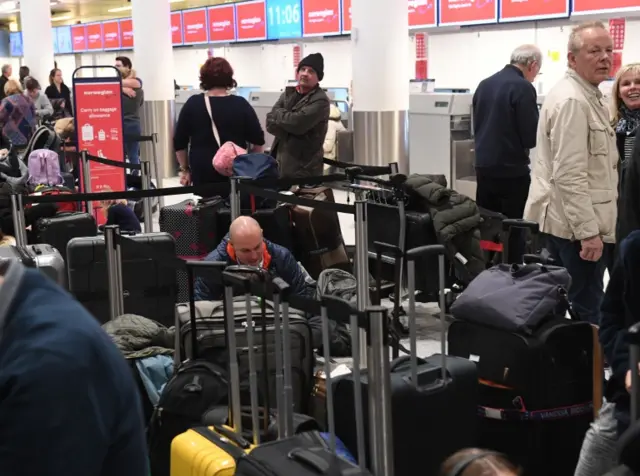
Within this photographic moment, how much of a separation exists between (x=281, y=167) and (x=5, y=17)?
29.3 meters

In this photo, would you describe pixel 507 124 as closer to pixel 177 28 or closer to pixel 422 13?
pixel 422 13

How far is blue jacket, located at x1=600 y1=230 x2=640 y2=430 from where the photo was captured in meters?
2.73

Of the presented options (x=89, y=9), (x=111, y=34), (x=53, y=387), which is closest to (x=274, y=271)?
(x=53, y=387)

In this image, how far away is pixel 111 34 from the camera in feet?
77.4

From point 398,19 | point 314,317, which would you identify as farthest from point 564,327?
point 398,19

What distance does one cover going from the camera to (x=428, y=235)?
5.29m

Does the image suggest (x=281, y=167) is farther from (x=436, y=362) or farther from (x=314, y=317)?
(x=436, y=362)

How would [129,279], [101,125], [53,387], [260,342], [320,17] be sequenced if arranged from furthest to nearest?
1. [320,17]
2. [101,125]
3. [129,279]
4. [260,342]
5. [53,387]

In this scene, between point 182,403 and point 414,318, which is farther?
point 182,403

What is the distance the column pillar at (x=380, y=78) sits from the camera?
26.6ft

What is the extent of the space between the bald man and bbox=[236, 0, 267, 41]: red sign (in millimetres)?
12398

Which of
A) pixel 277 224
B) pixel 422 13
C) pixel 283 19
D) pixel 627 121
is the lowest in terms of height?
pixel 277 224

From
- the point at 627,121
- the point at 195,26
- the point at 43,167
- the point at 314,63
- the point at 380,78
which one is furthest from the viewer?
the point at 195,26

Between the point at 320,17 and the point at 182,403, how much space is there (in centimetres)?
1222
